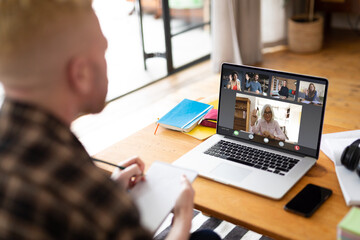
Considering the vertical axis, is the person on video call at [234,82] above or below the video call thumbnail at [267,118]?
above

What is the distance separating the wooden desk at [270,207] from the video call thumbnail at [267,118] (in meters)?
0.15

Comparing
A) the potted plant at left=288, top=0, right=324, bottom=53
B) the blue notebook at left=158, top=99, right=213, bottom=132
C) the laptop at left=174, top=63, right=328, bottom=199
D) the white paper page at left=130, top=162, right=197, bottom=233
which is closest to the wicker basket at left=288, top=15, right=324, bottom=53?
the potted plant at left=288, top=0, right=324, bottom=53

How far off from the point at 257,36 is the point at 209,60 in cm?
58

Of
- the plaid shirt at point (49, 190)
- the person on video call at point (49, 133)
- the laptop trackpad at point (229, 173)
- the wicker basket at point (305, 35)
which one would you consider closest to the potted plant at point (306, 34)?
the wicker basket at point (305, 35)

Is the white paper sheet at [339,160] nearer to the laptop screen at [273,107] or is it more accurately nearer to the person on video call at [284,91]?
the laptop screen at [273,107]

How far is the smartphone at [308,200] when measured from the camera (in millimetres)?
1211

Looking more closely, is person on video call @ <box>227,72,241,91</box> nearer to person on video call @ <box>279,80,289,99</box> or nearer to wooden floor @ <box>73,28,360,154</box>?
person on video call @ <box>279,80,289,99</box>

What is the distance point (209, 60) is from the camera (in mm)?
4746

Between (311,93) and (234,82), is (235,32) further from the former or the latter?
(311,93)

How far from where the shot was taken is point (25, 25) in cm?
78

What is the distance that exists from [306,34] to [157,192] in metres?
3.72

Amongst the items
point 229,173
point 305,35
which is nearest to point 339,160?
point 229,173

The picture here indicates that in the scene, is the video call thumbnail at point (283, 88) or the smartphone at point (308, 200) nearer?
the smartphone at point (308, 200)

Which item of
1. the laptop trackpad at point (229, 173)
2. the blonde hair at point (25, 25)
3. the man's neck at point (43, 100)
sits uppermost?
the blonde hair at point (25, 25)
